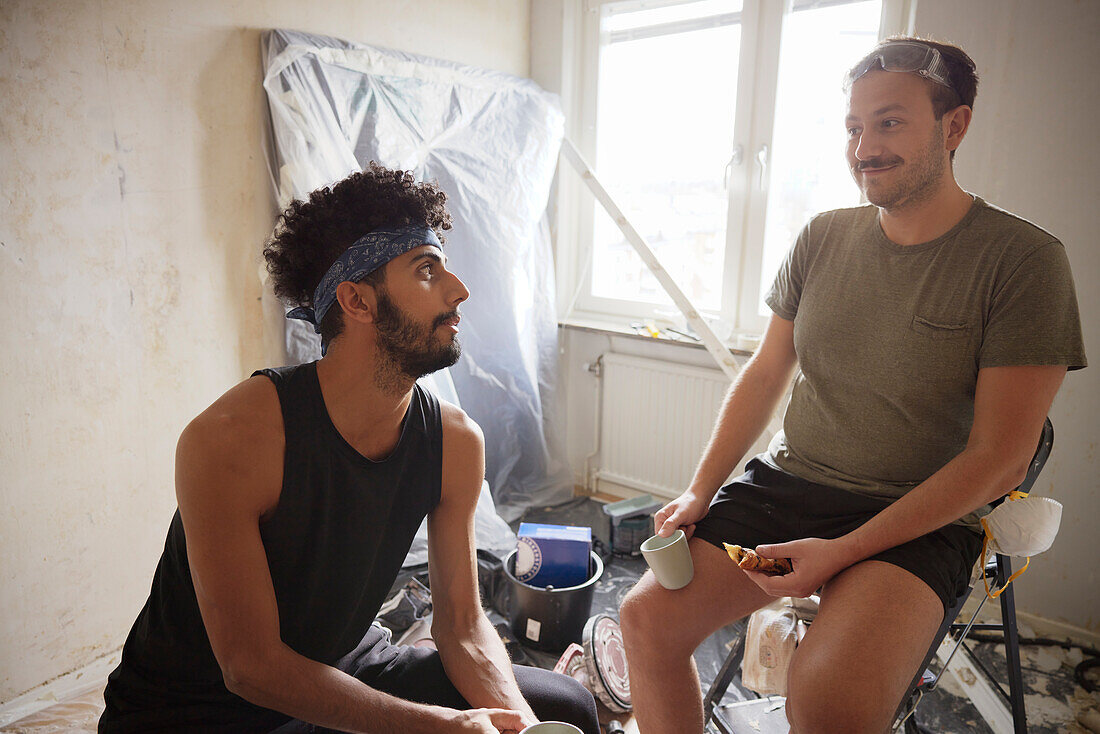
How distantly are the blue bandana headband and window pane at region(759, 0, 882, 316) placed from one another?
1637mm

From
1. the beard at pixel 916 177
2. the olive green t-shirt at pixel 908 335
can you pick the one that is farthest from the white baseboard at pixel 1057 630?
the beard at pixel 916 177

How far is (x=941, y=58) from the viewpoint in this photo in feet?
4.29

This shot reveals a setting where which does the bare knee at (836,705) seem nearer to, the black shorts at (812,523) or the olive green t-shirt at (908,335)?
the black shorts at (812,523)

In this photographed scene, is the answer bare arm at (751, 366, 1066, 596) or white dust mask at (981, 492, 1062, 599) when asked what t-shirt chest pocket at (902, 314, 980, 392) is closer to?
bare arm at (751, 366, 1066, 596)

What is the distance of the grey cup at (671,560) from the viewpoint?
130 centimetres

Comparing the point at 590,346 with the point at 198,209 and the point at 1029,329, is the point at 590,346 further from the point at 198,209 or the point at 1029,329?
the point at 1029,329

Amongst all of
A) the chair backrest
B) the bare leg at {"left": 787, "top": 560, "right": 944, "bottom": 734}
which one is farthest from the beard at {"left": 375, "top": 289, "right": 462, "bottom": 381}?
the chair backrest

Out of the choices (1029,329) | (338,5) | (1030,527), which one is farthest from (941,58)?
(338,5)

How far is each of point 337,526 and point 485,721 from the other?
1.21 feet

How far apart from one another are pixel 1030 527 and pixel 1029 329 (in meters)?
0.35

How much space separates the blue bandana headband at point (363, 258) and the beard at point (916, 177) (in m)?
0.86

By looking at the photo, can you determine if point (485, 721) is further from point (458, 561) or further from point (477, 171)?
point (477, 171)

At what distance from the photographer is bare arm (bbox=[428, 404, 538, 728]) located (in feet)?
4.03

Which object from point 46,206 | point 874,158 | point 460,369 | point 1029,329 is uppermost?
point 874,158
